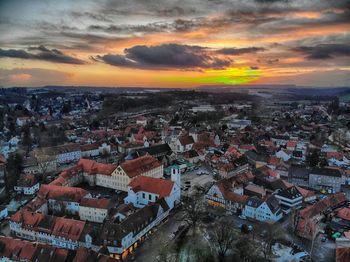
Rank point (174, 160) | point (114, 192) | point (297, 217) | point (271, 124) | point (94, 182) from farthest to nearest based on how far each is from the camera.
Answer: point (271, 124) → point (174, 160) → point (94, 182) → point (114, 192) → point (297, 217)

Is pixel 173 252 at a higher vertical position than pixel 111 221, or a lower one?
lower

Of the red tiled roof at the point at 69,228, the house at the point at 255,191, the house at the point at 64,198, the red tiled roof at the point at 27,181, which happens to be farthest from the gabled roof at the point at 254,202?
the red tiled roof at the point at 27,181

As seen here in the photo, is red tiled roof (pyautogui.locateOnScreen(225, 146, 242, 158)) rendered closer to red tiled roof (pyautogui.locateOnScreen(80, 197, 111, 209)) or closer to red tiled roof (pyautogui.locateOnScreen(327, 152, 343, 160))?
red tiled roof (pyautogui.locateOnScreen(327, 152, 343, 160))

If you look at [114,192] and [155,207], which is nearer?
[155,207]

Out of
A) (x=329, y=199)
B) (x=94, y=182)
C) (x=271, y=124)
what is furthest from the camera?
(x=271, y=124)

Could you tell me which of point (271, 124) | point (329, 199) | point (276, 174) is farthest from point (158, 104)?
point (329, 199)

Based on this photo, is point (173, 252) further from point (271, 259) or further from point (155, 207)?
point (271, 259)
